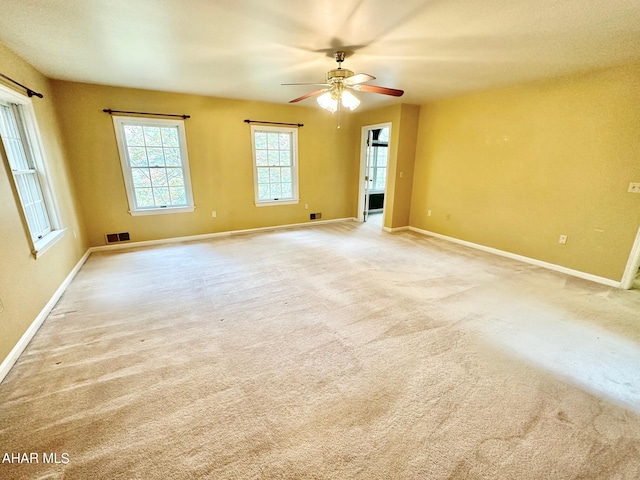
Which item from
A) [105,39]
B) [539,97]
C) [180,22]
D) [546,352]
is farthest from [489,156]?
[105,39]

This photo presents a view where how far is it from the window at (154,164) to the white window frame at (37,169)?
120 cm

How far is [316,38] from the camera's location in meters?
2.41

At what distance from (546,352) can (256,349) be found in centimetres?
226

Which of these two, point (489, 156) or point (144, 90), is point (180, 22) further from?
point (489, 156)

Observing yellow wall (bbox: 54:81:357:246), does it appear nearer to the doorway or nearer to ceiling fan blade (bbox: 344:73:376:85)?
the doorway

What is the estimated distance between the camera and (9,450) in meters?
1.37

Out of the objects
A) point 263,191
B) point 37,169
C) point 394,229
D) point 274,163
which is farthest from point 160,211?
point 394,229

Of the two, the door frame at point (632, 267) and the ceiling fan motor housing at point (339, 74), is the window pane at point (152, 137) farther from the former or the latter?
the door frame at point (632, 267)

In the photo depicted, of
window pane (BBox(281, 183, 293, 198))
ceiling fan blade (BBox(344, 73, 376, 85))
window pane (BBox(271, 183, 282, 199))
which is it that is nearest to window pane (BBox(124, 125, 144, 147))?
window pane (BBox(271, 183, 282, 199))

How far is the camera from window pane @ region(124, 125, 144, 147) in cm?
427

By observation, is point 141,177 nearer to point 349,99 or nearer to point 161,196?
point 161,196

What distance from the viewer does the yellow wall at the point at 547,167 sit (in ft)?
10.1

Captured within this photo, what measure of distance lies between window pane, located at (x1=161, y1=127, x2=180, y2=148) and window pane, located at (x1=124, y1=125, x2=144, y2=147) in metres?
0.31

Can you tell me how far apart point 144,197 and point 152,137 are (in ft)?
3.25
